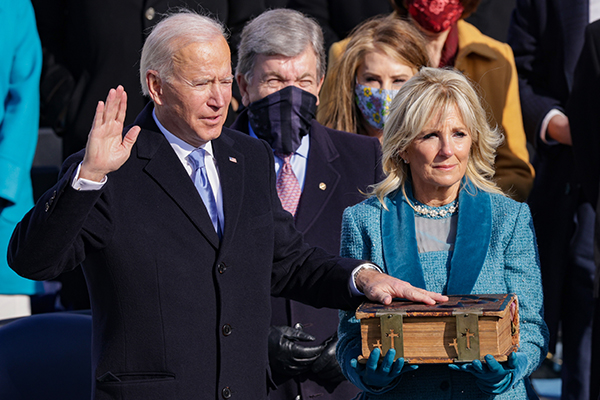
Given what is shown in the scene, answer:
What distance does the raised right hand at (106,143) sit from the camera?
237 cm

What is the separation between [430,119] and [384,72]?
3.79 feet

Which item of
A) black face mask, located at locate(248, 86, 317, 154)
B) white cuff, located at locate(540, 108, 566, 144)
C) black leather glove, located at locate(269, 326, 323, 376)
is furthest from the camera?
white cuff, located at locate(540, 108, 566, 144)

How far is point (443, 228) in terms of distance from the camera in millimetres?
3100

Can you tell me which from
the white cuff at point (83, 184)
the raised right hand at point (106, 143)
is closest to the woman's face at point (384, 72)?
the raised right hand at point (106, 143)

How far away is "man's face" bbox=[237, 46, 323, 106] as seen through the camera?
3.79 m

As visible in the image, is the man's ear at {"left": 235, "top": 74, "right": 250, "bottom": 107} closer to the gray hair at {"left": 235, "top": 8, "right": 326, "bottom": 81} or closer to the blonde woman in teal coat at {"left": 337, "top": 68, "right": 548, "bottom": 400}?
the gray hair at {"left": 235, "top": 8, "right": 326, "bottom": 81}

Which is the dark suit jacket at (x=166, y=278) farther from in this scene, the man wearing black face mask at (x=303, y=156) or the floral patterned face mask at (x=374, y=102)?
the floral patterned face mask at (x=374, y=102)

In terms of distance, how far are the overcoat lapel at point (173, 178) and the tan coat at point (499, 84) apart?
77.5 inches

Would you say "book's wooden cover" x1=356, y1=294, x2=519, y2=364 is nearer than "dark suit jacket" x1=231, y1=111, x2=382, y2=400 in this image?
Yes

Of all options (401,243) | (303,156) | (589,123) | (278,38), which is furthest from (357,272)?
(589,123)

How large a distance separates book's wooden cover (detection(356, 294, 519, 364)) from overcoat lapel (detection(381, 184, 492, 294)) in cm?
26

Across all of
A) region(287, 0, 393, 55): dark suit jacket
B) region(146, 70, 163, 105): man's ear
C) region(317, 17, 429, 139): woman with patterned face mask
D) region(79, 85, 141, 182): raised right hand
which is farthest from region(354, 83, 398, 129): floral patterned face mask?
region(79, 85, 141, 182): raised right hand

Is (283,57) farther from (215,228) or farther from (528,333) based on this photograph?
(528,333)

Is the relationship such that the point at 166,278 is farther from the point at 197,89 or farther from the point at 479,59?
the point at 479,59
